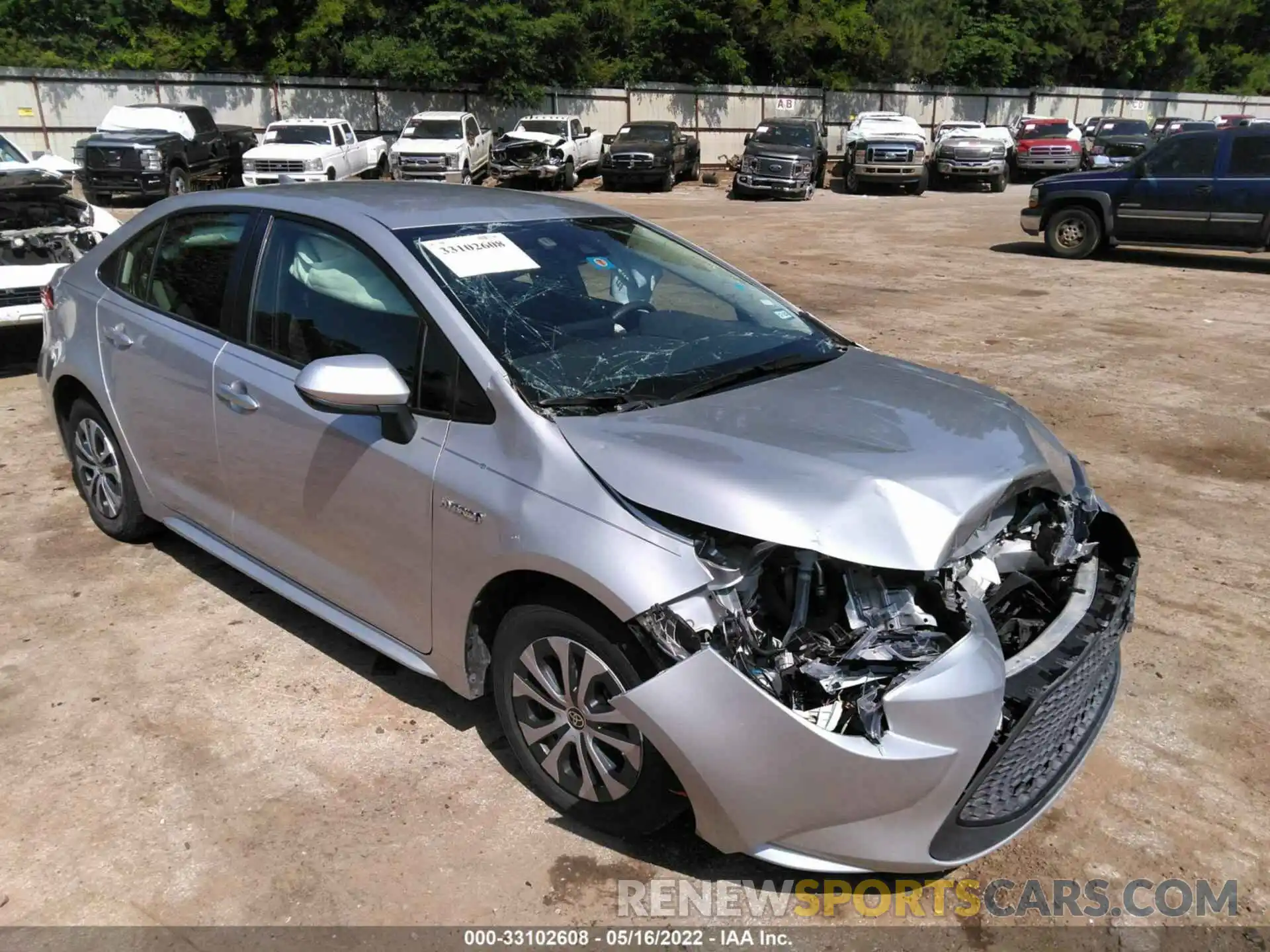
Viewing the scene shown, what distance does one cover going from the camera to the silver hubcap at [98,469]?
4.57m

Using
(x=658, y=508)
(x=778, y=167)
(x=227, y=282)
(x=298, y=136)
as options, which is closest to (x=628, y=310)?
(x=658, y=508)

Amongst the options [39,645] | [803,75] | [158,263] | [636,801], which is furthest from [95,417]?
[803,75]

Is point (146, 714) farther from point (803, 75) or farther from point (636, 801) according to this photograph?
point (803, 75)

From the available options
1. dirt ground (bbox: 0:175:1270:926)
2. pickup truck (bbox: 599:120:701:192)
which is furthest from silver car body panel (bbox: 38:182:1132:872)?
pickup truck (bbox: 599:120:701:192)

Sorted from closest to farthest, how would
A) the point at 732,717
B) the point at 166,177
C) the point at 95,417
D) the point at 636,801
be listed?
1. the point at 732,717
2. the point at 636,801
3. the point at 95,417
4. the point at 166,177

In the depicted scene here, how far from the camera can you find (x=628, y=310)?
139 inches

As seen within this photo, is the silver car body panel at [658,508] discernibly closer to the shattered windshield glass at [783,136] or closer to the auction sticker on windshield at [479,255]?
the auction sticker on windshield at [479,255]

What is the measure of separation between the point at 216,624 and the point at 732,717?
8.57ft

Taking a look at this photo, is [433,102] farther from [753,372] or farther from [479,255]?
[753,372]

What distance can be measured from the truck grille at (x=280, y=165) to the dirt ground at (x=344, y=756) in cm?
1515

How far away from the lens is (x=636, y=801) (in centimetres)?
271

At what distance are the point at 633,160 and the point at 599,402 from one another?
923 inches

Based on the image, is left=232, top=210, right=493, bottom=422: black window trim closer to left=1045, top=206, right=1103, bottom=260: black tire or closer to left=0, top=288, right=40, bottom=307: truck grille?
left=0, top=288, right=40, bottom=307: truck grille

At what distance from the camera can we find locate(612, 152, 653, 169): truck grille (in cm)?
2509
